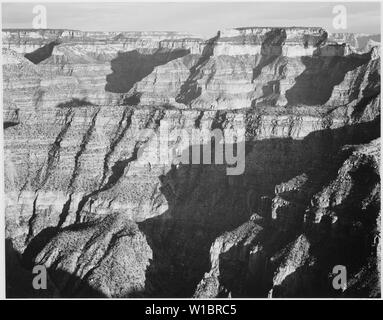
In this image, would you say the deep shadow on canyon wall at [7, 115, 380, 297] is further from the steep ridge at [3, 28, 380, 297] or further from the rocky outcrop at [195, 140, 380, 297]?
the rocky outcrop at [195, 140, 380, 297]

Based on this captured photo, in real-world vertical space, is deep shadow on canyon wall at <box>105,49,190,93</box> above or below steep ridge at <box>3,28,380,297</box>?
above

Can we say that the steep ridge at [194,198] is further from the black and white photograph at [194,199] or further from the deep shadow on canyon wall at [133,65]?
the deep shadow on canyon wall at [133,65]

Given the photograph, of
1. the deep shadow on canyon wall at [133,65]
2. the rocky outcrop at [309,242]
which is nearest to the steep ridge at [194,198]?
the rocky outcrop at [309,242]

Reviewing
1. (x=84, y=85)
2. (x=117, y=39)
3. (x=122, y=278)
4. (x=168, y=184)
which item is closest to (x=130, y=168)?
(x=168, y=184)

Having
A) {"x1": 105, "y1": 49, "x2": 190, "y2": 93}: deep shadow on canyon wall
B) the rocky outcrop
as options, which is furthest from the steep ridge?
{"x1": 105, "y1": 49, "x2": 190, "y2": 93}: deep shadow on canyon wall

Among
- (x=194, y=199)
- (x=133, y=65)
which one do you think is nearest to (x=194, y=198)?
(x=194, y=199)

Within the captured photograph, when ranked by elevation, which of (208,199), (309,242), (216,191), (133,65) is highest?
(133,65)

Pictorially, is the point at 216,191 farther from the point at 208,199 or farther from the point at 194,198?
the point at 194,198

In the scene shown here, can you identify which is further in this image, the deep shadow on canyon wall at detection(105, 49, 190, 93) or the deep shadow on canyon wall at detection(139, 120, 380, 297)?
the deep shadow on canyon wall at detection(105, 49, 190, 93)

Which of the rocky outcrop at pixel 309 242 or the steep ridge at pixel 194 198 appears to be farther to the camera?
the steep ridge at pixel 194 198
